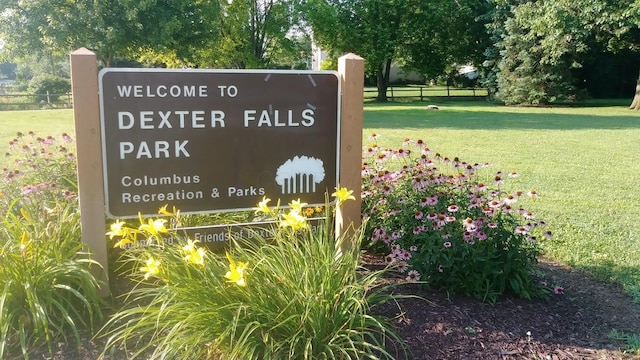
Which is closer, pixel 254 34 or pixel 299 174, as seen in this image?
pixel 299 174

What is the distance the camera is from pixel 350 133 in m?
3.64

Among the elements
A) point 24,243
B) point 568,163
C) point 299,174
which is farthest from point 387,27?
point 24,243

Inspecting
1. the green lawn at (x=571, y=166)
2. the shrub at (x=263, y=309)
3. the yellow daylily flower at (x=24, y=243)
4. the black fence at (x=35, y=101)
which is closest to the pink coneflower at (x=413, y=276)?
the shrub at (x=263, y=309)

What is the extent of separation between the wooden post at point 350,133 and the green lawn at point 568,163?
209 cm

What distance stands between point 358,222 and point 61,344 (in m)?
1.87

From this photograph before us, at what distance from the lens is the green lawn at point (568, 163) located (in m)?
5.00

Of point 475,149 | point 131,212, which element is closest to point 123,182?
point 131,212

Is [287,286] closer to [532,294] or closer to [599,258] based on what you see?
[532,294]

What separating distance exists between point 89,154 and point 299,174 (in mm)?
1260

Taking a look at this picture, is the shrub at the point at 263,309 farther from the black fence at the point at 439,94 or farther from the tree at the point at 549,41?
the black fence at the point at 439,94

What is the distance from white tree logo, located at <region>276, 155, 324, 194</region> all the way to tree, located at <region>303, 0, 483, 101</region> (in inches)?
1206

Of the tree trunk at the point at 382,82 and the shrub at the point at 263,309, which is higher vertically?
the tree trunk at the point at 382,82

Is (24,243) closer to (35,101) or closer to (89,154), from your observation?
(89,154)

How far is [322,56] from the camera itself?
51.5 metres
